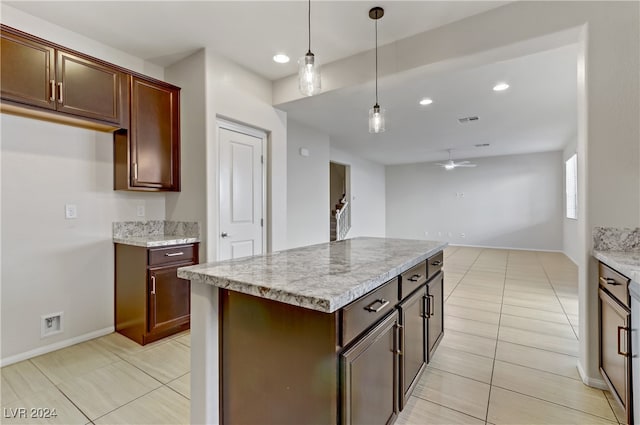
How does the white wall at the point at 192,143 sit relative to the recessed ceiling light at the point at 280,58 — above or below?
below

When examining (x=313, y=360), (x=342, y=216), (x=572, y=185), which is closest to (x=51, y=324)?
(x=313, y=360)

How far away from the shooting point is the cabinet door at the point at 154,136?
9.11 feet

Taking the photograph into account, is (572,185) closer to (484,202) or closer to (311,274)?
(484,202)

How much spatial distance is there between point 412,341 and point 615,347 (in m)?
1.14

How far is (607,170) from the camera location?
1938mm

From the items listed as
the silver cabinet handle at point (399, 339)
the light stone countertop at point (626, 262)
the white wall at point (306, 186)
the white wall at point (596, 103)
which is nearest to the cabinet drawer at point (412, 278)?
the silver cabinet handle at point (399, 339)

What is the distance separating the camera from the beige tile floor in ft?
5.69

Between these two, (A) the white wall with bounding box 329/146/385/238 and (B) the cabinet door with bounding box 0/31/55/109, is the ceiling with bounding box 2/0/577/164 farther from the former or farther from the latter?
(A) the white wall with bounding box 329/146/385/238

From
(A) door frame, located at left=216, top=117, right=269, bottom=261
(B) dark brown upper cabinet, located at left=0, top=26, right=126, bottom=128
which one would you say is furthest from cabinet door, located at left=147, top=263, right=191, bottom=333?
(B) dark brown upper cabinet, located at left=0, top=26, right=126, bottom=128

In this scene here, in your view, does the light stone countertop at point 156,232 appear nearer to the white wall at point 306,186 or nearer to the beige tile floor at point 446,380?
the beige tile floor at point 446,380

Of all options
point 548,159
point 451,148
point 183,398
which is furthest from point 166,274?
point 548,159

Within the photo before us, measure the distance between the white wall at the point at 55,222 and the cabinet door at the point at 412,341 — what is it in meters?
2.86

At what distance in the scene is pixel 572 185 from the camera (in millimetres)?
6504

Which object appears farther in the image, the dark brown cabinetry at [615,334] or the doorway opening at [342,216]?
the doorway opening at [342,216]
